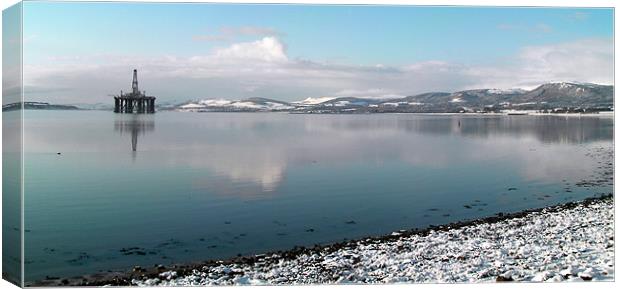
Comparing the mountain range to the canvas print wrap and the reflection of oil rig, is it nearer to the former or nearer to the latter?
the canvas print wrap

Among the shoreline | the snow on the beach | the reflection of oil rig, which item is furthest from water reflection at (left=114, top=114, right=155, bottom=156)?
the snow on the beach

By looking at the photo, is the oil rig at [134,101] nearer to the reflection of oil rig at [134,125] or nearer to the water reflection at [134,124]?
the water reflection at [134,124]

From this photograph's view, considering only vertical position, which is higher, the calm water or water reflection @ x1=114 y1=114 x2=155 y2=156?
water reflection @ x1=114 y1=114 x2=155 y2=156

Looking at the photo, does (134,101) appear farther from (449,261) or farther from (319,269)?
(449,261)

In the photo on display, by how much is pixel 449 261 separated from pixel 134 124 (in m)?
7.92

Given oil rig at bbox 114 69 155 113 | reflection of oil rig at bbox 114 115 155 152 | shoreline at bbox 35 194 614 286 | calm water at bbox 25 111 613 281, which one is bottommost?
shoreline at bbox 35 194 614 286

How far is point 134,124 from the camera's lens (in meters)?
14.2

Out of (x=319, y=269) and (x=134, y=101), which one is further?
(x=134, y=101)

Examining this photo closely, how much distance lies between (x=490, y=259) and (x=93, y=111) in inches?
339

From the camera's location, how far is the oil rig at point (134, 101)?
12.2 metres

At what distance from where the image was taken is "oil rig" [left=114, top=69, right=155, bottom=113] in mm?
12211

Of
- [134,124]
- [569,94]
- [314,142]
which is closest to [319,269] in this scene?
[134,124]

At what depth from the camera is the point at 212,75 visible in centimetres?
Answer: 1287

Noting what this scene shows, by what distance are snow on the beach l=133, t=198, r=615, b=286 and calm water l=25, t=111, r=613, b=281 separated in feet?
4.62
